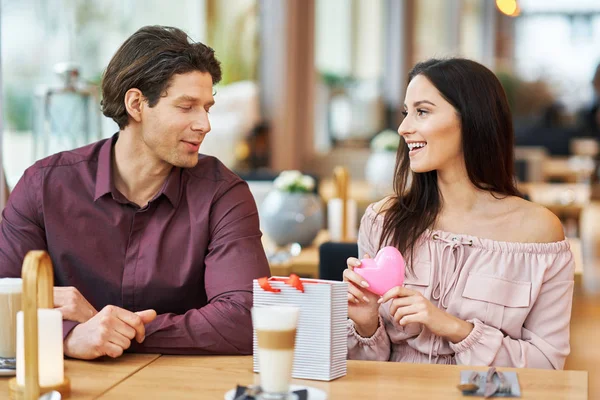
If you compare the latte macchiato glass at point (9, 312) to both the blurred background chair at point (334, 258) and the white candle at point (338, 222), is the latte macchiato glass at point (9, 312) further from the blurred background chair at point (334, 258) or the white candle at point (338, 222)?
the white candle at point (338, 222)

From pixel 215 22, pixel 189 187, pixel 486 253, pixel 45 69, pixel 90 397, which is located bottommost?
pixel 90 397

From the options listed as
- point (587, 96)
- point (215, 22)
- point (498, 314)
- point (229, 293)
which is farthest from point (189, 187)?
point (587, 96)

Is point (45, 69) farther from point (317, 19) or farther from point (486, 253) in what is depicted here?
point (317, 19)

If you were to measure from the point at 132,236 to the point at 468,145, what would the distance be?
849 millimetres

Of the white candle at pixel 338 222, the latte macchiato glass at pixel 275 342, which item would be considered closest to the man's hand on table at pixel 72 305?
the latte macchiato glass at pixel 275 342

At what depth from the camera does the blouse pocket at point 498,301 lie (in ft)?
7.06

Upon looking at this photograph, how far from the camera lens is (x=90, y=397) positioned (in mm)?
1628

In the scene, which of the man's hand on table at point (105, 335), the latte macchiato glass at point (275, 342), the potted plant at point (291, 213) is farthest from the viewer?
the potted plant at point (291, 213)

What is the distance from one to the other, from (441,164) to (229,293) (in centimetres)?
62

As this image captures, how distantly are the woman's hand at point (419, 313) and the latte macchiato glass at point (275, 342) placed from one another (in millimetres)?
546

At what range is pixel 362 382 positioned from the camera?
1.71 metres

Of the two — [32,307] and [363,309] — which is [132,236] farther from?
[32,307]

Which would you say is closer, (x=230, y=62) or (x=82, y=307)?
(x=82, y=307)

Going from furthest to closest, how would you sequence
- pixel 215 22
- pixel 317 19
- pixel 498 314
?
pixel 317 19 < pixel 215 22 < pixel 498 314
